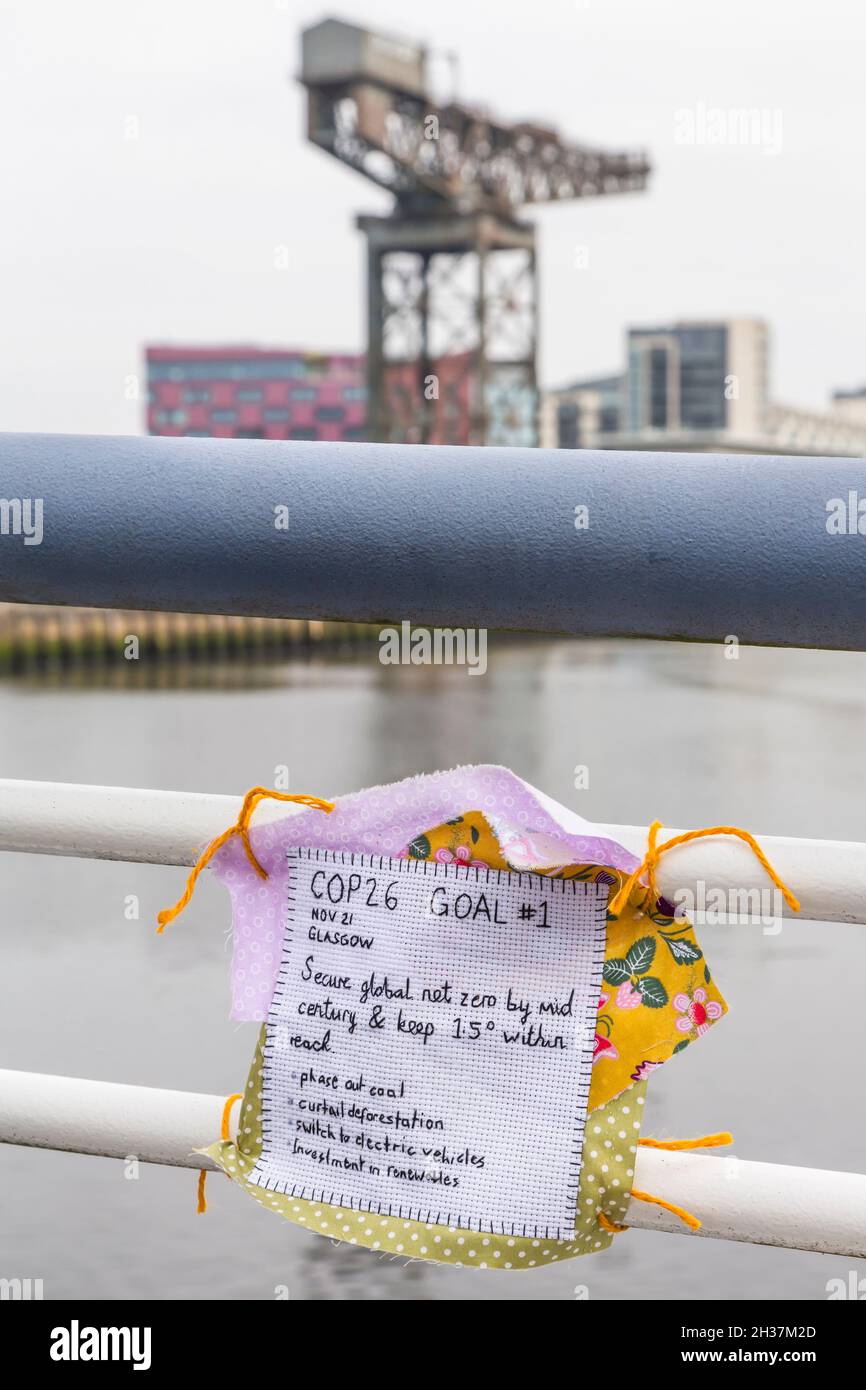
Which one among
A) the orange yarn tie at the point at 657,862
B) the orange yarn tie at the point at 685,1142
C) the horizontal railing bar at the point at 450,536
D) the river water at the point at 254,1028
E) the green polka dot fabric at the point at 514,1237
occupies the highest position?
the horizontal railing bar at the point at 450,536

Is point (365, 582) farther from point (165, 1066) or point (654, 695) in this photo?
point (654, 695)

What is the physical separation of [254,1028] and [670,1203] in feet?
7.10

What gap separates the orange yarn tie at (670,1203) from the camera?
51 centimetres

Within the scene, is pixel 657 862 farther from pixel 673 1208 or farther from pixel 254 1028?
pixel 254 1028

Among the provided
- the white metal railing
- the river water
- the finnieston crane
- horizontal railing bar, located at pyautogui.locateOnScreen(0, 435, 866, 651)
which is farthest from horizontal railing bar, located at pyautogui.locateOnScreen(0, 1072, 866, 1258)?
the finnieston crane

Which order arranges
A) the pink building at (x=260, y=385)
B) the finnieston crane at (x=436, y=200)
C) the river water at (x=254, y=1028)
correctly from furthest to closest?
1. the pink building at (x=260, y=385)
2. the finnieston crane at (x=436, y=200)
3. the river water at (x=254, y=1028)

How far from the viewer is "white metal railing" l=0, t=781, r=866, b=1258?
0.50 m

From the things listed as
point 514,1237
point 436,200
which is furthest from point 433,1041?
point 436,200

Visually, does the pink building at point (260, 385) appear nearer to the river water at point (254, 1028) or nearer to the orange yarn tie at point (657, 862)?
the river water at point (254, 1028)

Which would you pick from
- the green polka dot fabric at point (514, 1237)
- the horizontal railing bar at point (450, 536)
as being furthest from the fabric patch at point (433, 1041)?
the horizontal railing bar at point (450, 536)

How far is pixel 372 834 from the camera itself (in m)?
0.56

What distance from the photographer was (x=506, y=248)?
23266mm

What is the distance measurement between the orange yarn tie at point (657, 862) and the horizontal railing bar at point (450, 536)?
0.07m
